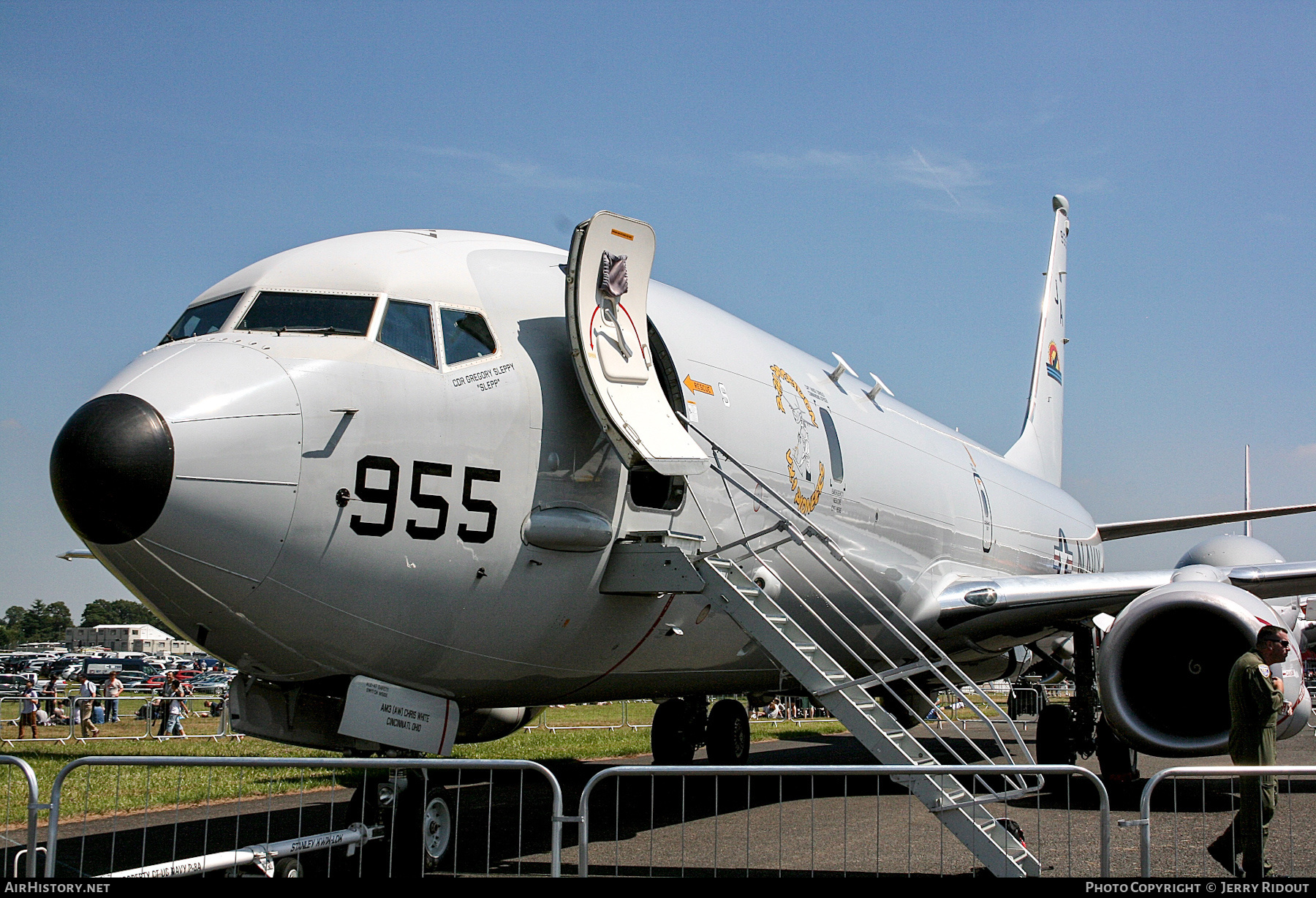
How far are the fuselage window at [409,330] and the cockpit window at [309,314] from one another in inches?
4.4

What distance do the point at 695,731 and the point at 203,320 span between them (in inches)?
361

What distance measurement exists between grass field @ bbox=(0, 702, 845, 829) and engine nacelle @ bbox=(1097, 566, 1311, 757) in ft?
22.7

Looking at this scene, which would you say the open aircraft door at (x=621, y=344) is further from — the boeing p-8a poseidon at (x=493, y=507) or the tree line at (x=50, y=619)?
the tree line at (x=50, y=619)

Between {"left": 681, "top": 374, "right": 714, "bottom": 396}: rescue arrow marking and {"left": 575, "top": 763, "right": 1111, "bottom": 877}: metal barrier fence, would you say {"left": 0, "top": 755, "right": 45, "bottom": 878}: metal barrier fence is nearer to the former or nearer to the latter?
{"left": 575, "top": 763, "right": 1111, "bottom": 877}: metal barrier fence

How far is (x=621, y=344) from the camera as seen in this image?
763 cm

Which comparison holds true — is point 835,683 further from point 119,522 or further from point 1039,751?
point 1039,751

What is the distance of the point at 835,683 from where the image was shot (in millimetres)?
7688

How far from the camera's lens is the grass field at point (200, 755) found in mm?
11188

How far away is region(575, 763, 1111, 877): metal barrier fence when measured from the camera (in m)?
5.95

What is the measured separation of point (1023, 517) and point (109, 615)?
175 metres

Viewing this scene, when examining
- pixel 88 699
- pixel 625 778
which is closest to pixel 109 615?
pixel 88 699

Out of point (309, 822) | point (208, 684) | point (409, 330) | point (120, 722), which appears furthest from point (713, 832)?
point (208, 684)

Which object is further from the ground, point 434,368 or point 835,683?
point 434,368
